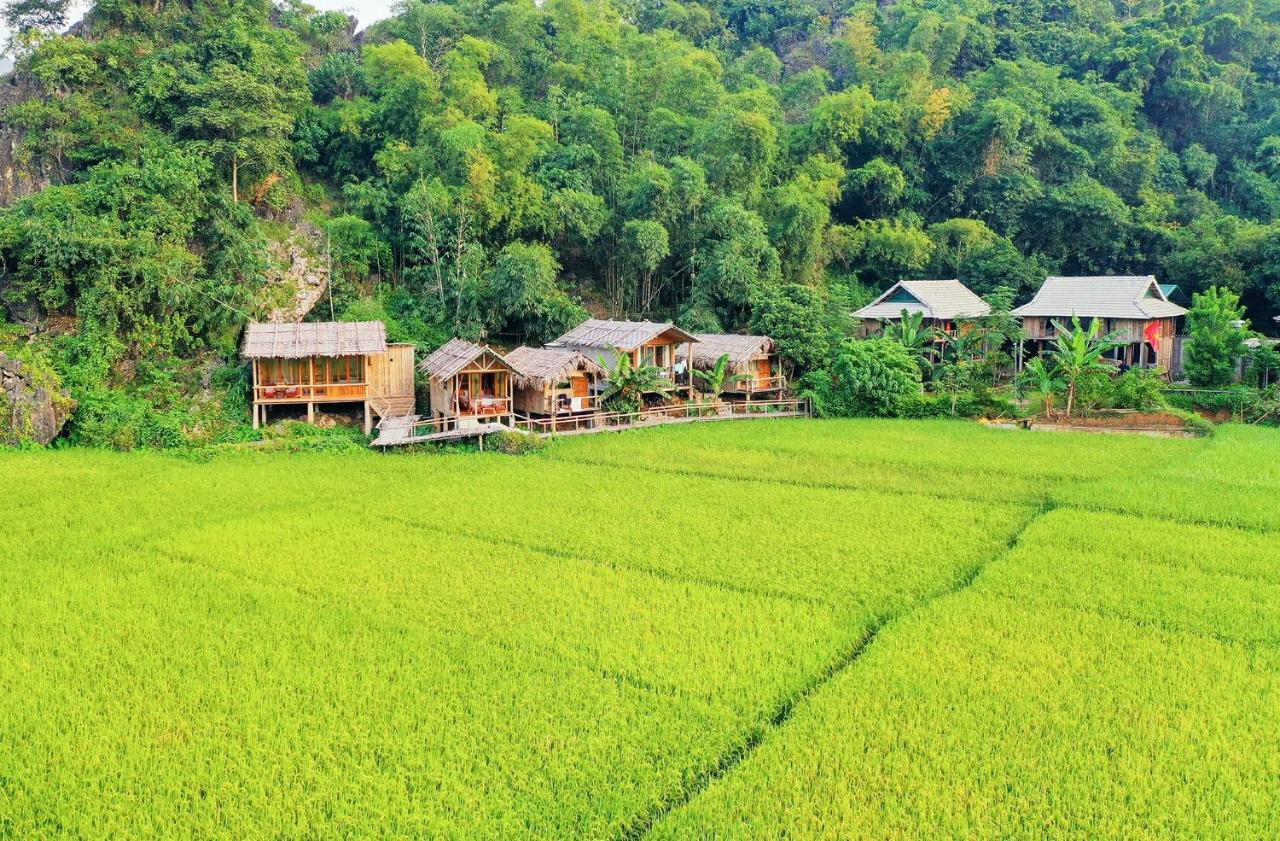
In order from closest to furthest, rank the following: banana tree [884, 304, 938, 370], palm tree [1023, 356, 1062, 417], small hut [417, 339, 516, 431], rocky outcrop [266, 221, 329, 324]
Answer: small hut [417, 339, 516, 431]
palm tree [1023, 356, 1062, 417]
rocky outcrop [266, 221, 329, 324]
banana tree [884, 304, 938, 370]

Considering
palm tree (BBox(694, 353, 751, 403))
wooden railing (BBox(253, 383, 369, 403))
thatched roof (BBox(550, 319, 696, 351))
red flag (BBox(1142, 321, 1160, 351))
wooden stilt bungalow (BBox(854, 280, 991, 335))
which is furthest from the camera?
wooden stilt bungalow (BBox(854, 280, 991, 335))

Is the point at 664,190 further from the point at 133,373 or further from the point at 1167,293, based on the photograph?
the point at 1167,293

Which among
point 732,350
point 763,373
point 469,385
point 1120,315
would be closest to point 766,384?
point 763,373

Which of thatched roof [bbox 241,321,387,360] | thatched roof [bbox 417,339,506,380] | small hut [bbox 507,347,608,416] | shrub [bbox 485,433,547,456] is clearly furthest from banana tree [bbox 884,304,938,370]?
thatched roof [bbox 241,321,387,360]

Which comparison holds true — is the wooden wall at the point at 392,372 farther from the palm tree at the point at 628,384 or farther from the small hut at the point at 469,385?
the palm tree at the point at 628,384

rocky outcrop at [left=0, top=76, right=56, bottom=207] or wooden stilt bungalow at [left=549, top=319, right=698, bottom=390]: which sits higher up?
rocky outcrop at [left=0, top=76, right=56, bottom=207]

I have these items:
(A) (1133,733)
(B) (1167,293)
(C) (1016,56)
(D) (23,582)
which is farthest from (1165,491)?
(C) (1016,56)

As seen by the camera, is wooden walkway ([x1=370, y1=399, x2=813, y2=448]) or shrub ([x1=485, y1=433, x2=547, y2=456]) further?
wooden walkway ([x1=370, y1=399, x2=813, y2=448])

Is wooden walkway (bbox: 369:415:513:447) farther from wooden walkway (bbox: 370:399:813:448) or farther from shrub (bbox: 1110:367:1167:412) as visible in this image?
shrub (bbox: 1110:367:1167:412)

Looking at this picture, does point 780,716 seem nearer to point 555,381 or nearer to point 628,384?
point 555,381
